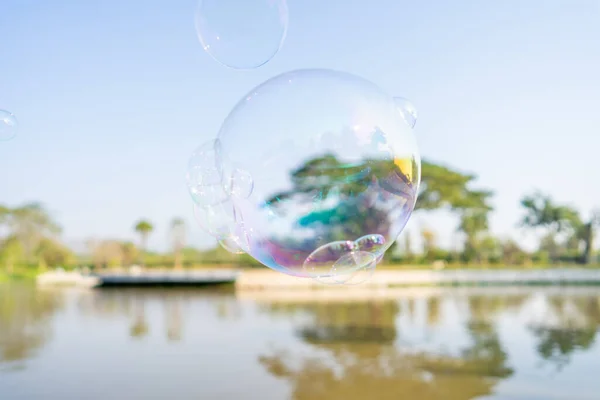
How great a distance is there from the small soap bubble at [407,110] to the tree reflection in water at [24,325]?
6.30 metres

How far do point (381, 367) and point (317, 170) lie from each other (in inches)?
185

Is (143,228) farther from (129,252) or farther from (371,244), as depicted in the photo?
(371,244)

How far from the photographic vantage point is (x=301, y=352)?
7.95 metres

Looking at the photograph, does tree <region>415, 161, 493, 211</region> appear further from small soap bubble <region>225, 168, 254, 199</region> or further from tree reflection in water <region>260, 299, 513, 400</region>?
small soap bubble <region>225, 168, 254, 199</region>

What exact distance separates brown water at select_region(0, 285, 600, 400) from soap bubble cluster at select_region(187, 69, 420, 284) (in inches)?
119

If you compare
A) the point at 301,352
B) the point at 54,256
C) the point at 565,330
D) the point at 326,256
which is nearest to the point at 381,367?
the point at 301,352

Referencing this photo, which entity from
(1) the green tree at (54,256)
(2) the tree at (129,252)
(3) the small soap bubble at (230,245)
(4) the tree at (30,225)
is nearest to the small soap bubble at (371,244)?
(3) the small soap bubble at (230,245)

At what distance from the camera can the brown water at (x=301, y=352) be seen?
5996 millimetres

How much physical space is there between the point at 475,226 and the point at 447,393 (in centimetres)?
3605

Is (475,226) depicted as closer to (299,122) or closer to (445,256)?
(445,256)

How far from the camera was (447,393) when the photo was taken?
582 cm

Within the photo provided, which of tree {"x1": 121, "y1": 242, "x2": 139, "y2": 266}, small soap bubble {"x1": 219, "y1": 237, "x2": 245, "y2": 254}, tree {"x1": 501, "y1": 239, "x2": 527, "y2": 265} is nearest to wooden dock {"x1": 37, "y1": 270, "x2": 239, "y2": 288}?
small soap bubble {"x1": 219, "y1": 237, "x2": 245, "y2": 254}

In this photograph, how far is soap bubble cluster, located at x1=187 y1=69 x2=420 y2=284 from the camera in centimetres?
301

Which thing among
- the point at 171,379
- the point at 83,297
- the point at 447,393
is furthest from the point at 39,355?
the point at 83,297
